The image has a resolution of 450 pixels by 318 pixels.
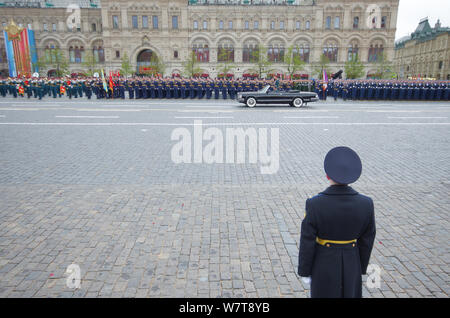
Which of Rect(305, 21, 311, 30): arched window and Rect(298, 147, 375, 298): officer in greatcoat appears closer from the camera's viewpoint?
Rect(298, 147, 375, 298): officer in greatcoat

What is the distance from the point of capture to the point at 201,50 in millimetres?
52594

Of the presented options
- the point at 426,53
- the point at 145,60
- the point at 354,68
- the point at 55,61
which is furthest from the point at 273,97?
the point at 426,53

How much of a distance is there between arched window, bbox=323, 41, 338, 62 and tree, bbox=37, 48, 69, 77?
142 feet

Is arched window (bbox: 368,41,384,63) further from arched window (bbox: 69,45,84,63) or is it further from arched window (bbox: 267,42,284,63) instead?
arched window (bbox: 69,45,84,63)

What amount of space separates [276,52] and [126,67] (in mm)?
24898

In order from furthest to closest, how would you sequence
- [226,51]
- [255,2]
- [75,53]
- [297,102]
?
[75,53] → [255,2] → [226,51] → [297,102]

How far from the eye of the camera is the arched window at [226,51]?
51997mm

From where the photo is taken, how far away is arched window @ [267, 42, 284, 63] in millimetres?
52253

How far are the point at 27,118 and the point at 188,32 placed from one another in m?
41.5

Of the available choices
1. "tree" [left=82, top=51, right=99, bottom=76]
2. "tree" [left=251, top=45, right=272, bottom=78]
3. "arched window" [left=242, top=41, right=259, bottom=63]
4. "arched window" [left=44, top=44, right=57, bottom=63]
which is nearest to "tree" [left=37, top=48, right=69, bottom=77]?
"arched window" [left=44, top=44, right=57, bottom=63]

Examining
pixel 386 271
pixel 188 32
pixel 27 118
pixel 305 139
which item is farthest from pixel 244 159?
pixel 188 32

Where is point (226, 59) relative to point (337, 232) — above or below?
above

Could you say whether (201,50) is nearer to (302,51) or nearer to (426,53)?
(302,51)

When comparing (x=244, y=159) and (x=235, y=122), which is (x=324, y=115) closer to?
(x=235, y=122)
